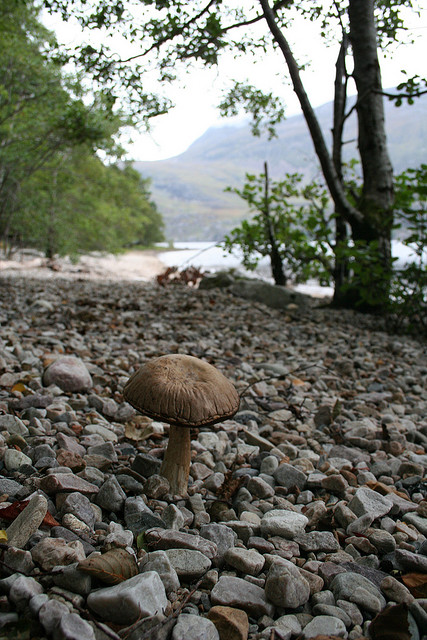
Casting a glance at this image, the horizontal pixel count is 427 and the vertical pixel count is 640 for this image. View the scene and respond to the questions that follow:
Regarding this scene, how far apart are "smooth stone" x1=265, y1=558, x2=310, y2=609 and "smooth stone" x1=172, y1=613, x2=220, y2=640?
229mm

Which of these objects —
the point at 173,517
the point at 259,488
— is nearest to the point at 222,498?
the point at 259,488

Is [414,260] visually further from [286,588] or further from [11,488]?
[11,488]

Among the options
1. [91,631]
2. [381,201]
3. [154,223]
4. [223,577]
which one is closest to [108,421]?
[223,577]

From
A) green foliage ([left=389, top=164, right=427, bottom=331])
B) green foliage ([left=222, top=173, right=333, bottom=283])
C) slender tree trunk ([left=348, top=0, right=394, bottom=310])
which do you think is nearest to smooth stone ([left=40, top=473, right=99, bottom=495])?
slender tree trunk ([left=348, top=0, right=394, bottom=310])

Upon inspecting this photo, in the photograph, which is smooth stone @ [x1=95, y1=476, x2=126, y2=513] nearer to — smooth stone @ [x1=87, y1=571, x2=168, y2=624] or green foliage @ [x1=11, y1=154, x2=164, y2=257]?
smooth stone @ [x1=87, y1=571, x2=168, y2=624]

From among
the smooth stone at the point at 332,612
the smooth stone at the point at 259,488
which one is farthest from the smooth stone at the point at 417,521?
the smooth stone at the point at 332,612

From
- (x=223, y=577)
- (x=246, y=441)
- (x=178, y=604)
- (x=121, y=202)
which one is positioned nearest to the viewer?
(x=178, y=604)

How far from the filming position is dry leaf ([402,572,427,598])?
1.47 metres

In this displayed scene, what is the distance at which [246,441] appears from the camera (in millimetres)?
2623

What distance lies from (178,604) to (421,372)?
3.78 metres

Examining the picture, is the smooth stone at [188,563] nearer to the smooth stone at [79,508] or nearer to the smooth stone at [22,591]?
the smooth stone at [79,508]

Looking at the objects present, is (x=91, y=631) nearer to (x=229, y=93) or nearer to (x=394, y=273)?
(x=394, y=273)

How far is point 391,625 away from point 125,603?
78 centimetres

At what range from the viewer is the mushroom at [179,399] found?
5.74 ft
